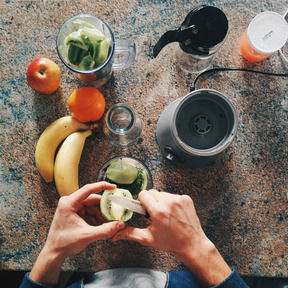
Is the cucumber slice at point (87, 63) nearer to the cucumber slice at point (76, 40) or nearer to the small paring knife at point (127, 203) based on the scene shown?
the cucumber slice at point (76, 40)

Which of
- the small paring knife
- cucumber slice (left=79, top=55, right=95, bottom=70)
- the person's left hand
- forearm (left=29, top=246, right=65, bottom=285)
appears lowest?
forearm (left=29, top=246, right=65, bottom=285)

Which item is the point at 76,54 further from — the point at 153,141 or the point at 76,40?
the point at 153,141

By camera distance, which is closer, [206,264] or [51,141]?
[206,264]

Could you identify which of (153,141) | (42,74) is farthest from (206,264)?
(42,74)

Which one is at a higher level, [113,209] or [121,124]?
[121,124]

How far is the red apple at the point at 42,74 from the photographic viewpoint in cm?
85

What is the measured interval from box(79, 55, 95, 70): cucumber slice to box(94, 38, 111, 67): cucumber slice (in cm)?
1

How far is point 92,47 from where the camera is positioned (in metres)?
0.77

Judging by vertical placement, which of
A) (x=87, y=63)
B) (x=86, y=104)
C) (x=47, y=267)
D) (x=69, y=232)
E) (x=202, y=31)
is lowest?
(x=47, y=267)

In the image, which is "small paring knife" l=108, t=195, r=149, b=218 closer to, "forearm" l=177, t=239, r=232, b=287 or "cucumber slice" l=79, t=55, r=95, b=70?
"forearm" l=177, t=239, r=232, b=287

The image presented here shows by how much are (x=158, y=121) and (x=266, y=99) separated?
1.21 feet

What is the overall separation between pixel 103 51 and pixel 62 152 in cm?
32

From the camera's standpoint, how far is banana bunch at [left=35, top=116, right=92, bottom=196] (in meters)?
0.85

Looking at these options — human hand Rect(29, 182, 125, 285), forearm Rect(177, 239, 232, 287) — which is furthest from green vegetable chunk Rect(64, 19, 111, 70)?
forearm Rect(177, 239, 232, 287)
